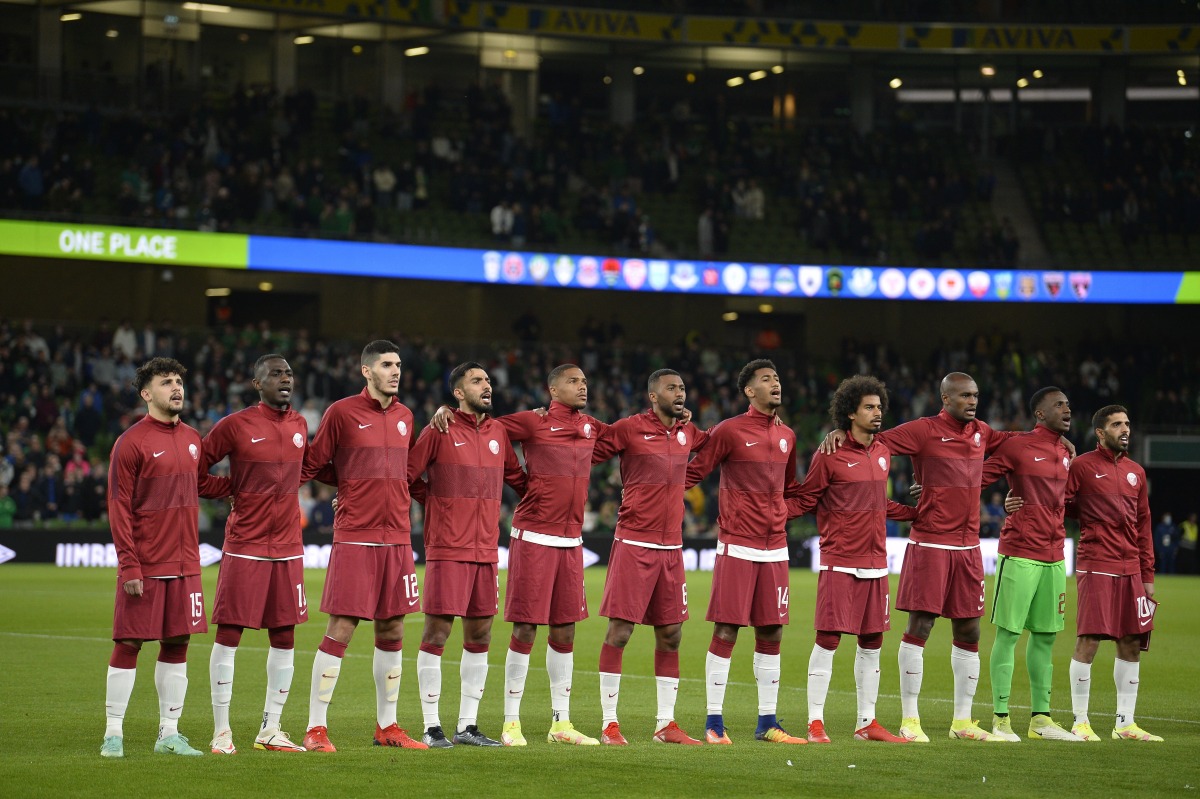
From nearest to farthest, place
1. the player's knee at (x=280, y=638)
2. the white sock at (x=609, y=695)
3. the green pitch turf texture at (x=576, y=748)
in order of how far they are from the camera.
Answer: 1. the green pitch turf texture at (x=576, y=748)
2. the player's knee at (x=280, y=638)
3. the white sock at (x=609, y=695)

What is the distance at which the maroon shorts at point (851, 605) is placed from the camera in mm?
11547

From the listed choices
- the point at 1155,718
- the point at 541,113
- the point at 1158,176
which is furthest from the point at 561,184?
the point at 1155,718

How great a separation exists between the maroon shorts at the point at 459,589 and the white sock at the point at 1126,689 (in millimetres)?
4933

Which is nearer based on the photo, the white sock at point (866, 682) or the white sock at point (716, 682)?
the white sock at point (716, 682)

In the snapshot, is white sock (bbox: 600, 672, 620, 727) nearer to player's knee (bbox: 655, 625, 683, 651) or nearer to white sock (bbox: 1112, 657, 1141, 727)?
player's knee (bbox: 655, 625, 683, 651)

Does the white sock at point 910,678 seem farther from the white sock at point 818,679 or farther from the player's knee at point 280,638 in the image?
the player's knee at point 280,638

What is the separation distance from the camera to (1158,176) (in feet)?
146

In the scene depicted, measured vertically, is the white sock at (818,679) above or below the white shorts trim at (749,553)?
below

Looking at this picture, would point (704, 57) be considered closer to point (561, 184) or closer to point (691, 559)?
point (561, 184)

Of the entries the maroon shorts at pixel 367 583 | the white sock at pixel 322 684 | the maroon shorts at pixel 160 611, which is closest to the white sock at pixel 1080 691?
the maroon shorts at pixel 367 583

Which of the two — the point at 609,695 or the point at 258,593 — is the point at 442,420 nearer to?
the point at 258,593

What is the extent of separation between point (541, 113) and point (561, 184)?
5382 mm

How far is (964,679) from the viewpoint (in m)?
11.9

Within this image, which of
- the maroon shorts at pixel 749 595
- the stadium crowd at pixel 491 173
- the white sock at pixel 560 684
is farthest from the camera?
the stadium crowd at pixel 491 173
